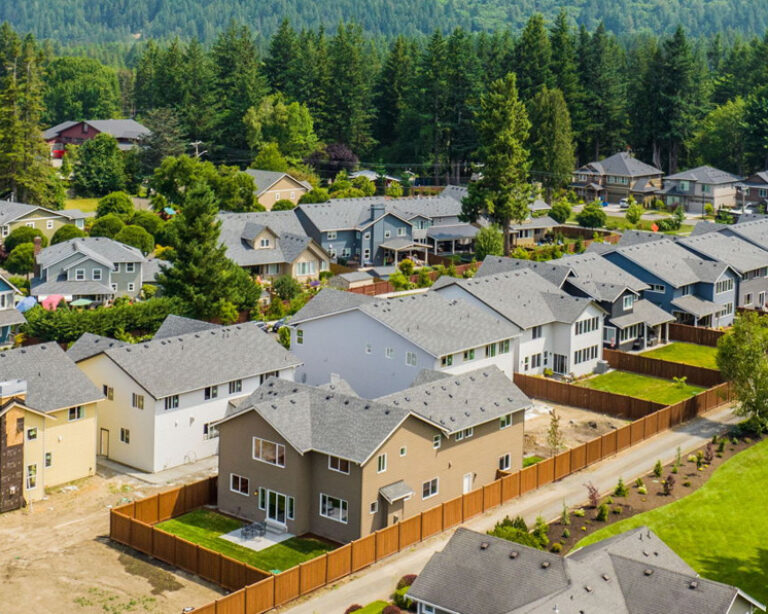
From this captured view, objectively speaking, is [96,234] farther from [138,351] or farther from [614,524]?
[614,524]

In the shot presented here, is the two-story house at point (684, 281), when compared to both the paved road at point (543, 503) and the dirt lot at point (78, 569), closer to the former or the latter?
the paved road at point (543, 503)

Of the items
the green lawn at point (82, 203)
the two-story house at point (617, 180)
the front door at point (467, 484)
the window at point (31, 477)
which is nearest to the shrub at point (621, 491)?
the front door at point (467, 484)

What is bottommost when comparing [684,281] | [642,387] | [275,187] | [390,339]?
[642,387]

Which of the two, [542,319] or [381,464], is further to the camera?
[542,319]

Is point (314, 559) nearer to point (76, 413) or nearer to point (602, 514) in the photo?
point (602, 514)

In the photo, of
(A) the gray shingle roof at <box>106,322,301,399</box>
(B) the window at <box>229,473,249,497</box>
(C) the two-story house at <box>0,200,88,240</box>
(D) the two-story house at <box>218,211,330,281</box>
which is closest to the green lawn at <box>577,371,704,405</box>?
(A) the gray shingle roof at <box>106,322,301,399</box>

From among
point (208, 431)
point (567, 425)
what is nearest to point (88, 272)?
point (208, 431)
